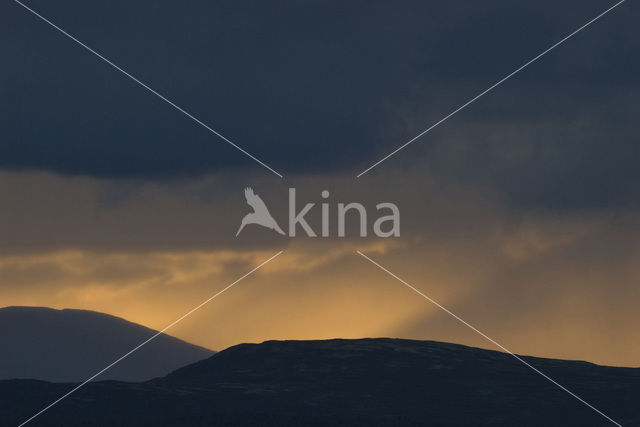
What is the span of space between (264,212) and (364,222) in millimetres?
56371

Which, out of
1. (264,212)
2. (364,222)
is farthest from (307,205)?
(264,212)

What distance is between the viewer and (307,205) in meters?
153

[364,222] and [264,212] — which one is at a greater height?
[264,212]

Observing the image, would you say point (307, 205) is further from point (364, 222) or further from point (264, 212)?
point (264, 212)

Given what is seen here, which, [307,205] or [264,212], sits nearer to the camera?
[307,205]

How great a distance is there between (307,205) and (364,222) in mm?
10685

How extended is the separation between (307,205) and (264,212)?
47.4 m

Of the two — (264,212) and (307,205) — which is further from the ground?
(264,212)

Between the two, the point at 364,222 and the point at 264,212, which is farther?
the point at 264,212

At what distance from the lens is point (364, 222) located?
145 metres

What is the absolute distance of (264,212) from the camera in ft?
654
